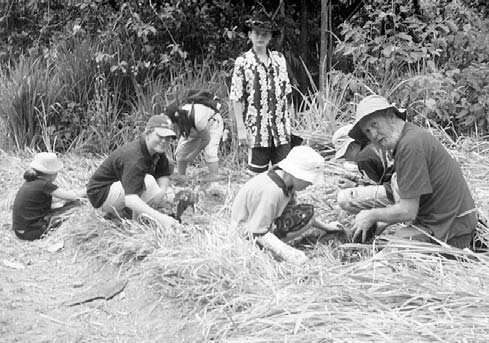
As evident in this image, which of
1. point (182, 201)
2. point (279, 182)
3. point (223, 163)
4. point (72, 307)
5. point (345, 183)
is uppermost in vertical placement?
point (279, 182)

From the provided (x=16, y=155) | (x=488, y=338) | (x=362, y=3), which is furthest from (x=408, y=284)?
(x=362, y=3)

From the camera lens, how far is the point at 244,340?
3.72 metres

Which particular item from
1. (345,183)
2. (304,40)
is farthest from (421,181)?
(304,40)

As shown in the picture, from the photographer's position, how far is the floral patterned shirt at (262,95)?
252 inches

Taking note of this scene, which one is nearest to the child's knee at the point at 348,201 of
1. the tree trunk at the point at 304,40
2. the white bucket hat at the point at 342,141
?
the white bucket hat at the point at 342,141

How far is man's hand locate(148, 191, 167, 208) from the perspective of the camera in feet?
18.7

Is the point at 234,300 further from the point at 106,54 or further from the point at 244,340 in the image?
the point at 106,54

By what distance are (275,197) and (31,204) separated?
2.29 metres

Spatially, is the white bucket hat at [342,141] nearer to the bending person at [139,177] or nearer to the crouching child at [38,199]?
the bending person at [139,177]

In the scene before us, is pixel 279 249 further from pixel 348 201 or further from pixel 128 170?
pixel 128 170

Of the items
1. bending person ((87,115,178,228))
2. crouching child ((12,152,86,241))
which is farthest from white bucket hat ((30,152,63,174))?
bending person ((87,115,178,228))

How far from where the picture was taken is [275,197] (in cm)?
470

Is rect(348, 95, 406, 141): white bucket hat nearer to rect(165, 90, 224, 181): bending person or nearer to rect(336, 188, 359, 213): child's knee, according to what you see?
rect(336, 188, 359, 213): child's knee

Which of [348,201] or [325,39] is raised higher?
[325,39]
